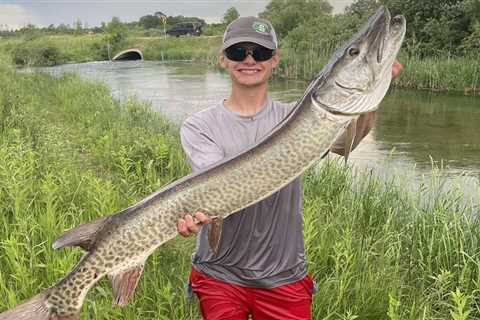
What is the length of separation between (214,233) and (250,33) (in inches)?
35.6

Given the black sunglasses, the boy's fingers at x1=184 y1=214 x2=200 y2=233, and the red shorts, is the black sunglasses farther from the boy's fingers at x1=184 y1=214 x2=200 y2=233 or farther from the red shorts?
the red shorts

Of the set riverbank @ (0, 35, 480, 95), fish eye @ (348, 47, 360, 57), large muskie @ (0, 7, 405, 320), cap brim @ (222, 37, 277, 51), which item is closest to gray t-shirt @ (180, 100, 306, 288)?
large muskie @ (0, 7, 405, 320)

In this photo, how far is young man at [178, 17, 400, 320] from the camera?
2.22m

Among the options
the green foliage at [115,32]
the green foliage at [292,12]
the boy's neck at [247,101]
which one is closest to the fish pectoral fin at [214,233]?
the boy's neck at [247,101]

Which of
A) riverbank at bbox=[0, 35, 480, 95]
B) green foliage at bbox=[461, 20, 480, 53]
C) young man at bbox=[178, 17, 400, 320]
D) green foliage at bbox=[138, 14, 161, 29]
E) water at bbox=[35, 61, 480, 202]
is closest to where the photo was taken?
young man at bbox=[178, 17, 400, 320]

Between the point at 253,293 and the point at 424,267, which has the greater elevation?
the point at 253,293

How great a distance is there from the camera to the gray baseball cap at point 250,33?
2.27m

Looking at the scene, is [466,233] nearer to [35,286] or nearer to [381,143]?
[35,286]

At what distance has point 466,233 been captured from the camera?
4473 mm

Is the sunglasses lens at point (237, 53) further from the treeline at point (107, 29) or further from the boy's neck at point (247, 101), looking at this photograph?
the treeline at point (107, 29)

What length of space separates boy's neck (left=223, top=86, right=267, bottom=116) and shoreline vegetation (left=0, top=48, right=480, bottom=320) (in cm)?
117

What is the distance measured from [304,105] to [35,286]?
7.23ft

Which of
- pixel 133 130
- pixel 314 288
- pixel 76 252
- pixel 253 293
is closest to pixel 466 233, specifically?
pixel 314 288

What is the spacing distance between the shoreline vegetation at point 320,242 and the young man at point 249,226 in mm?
576
